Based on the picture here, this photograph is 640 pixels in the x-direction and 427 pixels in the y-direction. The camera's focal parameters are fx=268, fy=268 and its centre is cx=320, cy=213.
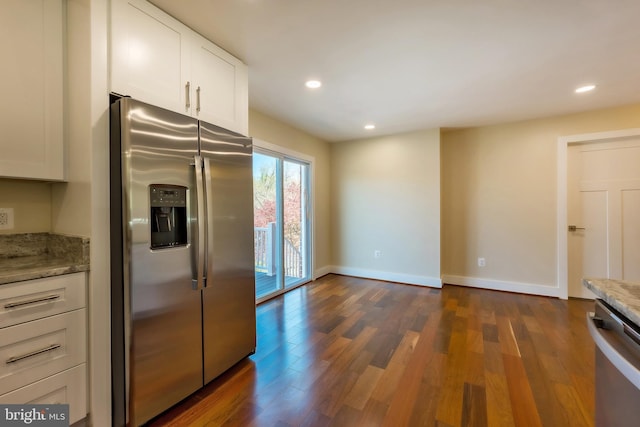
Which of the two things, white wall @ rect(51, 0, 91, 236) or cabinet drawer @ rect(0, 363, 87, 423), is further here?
white wall @ rect(51, 0, 91, 236)

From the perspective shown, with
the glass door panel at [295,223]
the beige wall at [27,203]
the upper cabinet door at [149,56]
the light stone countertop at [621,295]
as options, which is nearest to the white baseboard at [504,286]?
the glass door panel at [295,223]

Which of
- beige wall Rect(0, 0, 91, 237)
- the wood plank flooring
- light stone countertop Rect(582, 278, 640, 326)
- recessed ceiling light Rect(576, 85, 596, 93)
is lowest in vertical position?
the wood plank flooring

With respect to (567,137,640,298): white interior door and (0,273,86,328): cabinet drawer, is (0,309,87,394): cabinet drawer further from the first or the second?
(567,137,640,298): white interior door

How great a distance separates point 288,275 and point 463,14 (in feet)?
12.1

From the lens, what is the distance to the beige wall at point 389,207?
4.15 metres

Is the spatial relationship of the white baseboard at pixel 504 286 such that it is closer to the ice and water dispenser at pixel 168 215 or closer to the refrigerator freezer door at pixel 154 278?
the refrigerator freezer door at pixel 154 278

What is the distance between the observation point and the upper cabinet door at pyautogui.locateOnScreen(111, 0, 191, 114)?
4.86ft

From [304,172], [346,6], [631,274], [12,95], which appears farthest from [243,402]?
[631,274]

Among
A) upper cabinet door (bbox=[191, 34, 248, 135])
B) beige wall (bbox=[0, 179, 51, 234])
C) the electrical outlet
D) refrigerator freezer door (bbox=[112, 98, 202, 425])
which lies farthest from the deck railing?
the electrical outlet

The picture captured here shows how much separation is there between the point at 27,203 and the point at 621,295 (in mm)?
2819

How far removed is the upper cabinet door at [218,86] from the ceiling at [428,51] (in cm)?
9

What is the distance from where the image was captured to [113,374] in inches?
57.0

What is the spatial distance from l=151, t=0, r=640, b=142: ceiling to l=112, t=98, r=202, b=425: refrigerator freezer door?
84 centimetres

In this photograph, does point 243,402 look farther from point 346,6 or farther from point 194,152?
point 346,6
